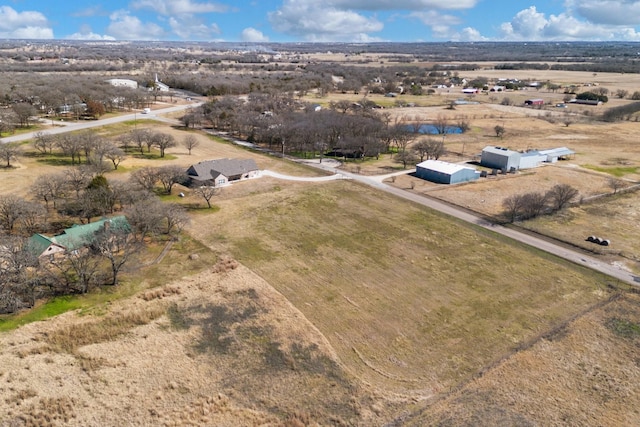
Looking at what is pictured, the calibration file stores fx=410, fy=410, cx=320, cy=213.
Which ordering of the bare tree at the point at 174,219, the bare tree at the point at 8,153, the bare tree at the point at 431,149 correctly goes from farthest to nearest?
the bare tree at the point at 431,149 → the bare tree at the point at 8,153 → the bare tree at the point at 174,219

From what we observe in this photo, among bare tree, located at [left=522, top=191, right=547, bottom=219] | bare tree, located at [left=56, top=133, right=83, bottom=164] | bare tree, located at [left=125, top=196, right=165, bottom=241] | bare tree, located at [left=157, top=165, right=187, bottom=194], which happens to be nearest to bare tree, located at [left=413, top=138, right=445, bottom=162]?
bare tree, located at [left=522, top=191, right=547, bottom=219]

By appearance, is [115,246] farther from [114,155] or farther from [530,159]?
[530,159]

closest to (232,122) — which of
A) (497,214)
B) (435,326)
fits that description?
(497,214)

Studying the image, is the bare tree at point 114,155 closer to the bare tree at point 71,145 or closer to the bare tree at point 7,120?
the bare tree at point 71,145

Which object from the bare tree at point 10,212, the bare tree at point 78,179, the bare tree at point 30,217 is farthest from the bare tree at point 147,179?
the bare tree at point 10,212

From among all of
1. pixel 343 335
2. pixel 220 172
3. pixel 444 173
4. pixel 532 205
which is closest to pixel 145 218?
pixel 220 172

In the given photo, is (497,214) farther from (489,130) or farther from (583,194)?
(489,130)

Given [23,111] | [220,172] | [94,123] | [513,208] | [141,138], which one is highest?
[23,111]
